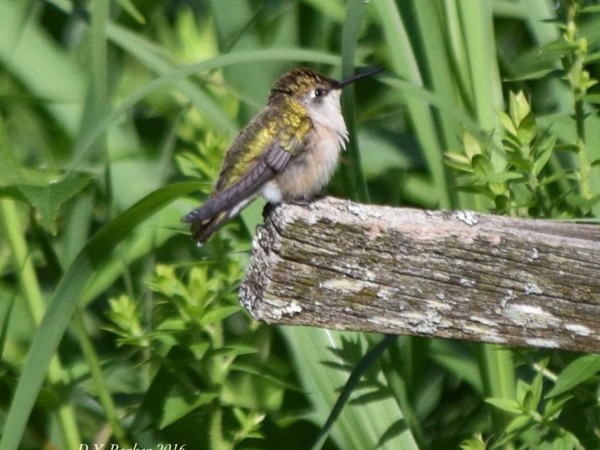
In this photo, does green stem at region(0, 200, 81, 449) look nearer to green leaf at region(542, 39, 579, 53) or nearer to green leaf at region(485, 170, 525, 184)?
green leaf at region(485, 170, 525, 184)

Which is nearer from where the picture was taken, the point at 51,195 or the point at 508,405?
the point at 508,405

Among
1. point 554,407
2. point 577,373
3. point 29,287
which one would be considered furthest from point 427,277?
point 29,287

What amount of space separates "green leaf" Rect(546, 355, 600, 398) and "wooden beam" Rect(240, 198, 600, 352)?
1.08 ft

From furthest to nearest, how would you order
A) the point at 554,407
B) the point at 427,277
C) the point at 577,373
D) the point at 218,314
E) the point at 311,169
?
1. the point at 311,169
2. the point at 218,314
3. the point at 554,407
4. the point at 577,373
5. the point at 427,277

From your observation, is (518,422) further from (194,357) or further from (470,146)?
(194,357)

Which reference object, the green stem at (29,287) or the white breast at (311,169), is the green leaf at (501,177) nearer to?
the white breast at (311,169)

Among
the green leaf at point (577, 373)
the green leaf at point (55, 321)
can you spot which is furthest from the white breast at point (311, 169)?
the green leaf at point (577, 373)

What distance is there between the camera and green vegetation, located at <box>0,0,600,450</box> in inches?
112

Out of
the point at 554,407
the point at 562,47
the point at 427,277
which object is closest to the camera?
the point at 427,277

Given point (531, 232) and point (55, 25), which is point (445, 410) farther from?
point (55, 25)

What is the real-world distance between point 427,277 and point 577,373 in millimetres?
541

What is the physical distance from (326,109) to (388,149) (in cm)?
60

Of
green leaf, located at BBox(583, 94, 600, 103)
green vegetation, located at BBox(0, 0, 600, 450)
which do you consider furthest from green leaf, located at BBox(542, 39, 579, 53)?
green leaf, located at BBox(583, 94, 600, 103)

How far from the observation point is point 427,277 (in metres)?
2.10
